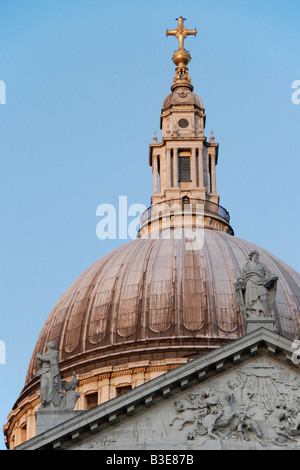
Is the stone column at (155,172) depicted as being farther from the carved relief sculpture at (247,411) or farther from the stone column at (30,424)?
the carved relief sculpture at (247,411)

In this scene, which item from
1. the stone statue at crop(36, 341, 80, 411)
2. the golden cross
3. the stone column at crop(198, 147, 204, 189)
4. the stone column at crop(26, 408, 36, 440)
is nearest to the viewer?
the stone statue at crop(36, 341, 80, 411)

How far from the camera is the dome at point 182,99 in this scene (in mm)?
85938

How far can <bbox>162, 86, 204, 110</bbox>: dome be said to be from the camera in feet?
282

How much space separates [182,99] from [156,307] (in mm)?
18667

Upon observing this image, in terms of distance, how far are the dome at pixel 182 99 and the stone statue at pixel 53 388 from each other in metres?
35.0

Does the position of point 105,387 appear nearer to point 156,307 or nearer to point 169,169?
point 156,307

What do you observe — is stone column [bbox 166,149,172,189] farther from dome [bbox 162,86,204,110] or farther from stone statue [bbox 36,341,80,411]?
stone statue [bbox 36,341,80,411]

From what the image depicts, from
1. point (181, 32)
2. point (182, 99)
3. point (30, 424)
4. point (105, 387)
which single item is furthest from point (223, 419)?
point (181, 32)

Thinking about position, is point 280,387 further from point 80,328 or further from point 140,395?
point 80,328

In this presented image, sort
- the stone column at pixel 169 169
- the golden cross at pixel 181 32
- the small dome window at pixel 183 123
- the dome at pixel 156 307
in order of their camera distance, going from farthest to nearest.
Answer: the golden cross at pixel 181 32
the small dome window at pixel 183 123
the stone column at pixel 169 169
the dome at pixel 156 307

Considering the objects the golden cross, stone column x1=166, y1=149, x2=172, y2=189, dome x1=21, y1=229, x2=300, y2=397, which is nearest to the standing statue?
dome x1=21, y1=229, x2=300, y2=397

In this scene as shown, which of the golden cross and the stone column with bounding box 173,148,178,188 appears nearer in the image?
the stone column with bounding box 173,148,178,188

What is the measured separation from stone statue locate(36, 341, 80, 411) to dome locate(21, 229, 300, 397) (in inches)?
634

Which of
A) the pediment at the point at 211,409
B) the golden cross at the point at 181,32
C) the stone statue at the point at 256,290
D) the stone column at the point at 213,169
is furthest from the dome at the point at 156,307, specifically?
the golden cross at the point at 181,32
